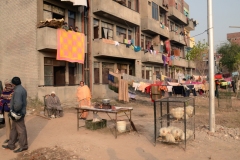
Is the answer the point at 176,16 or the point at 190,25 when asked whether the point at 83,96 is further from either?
the point at 190,25

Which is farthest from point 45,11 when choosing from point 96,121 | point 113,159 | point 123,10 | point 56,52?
point 113,159

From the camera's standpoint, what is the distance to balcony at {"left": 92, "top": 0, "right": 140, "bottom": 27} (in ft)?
56.4

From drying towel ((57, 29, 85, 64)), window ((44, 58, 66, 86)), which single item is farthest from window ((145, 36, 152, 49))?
window ((44, 58, 66, 86))

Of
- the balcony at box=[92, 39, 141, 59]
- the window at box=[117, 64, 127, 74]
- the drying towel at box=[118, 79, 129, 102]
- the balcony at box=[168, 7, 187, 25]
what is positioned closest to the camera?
the drying towel at box=[118, 79, 129, 102]

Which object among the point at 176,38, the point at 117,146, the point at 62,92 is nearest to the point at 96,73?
the point at 62,92

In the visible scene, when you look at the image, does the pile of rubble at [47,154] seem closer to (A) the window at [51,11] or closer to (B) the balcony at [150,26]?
(A) the window at [51,11]

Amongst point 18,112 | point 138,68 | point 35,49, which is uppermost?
point 35,49

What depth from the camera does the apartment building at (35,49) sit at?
13809mm

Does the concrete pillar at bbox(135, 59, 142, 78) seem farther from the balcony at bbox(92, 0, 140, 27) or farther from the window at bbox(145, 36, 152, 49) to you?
the window at bbox(145, 36, 152, 49)

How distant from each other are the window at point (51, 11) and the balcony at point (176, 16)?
1874 centimetres

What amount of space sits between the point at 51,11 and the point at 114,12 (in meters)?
5.41

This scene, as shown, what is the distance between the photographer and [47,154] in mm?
5805

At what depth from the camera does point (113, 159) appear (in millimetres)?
5465

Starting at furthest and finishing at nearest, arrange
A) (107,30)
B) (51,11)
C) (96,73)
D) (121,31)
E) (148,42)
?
(148,42) < (121,31) < (107,30) < (96,73) < (51,11)
